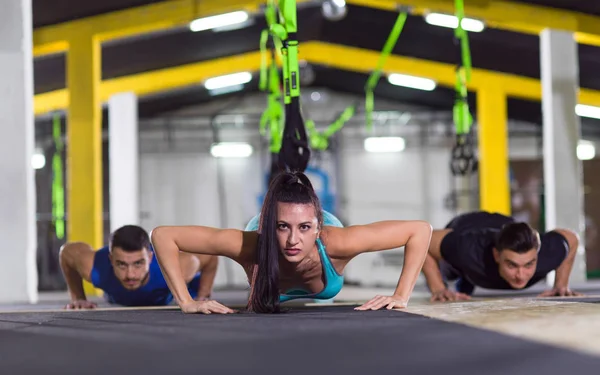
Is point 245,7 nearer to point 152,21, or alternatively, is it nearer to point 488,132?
point 152,21

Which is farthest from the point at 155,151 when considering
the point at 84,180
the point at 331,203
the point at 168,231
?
the point at 168,231

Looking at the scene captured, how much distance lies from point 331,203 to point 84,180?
7.31m

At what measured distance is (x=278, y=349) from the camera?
6.91 feet

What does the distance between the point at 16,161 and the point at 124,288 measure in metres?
2.12

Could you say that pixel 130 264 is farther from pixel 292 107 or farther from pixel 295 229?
pixel 295 229

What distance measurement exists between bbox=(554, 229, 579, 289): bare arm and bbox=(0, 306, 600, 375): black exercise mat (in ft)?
7.84

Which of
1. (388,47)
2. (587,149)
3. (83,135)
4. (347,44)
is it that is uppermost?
(347,44)

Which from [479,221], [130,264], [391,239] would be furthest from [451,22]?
[391,239]

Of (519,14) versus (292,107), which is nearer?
(292,107)

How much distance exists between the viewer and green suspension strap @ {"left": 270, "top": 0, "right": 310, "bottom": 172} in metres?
4.58

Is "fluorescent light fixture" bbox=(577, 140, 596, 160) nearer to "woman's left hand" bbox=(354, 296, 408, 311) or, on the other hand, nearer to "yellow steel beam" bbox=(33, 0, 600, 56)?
"yellow steel beam" bbox=(33, 0, 600, 56)

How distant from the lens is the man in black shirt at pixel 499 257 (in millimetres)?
4703

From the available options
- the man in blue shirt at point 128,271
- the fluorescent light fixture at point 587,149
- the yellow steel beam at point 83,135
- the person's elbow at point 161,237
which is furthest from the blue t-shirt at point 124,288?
the fluorescent light fixture at point 587,149

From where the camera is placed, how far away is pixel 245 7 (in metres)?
9.91
